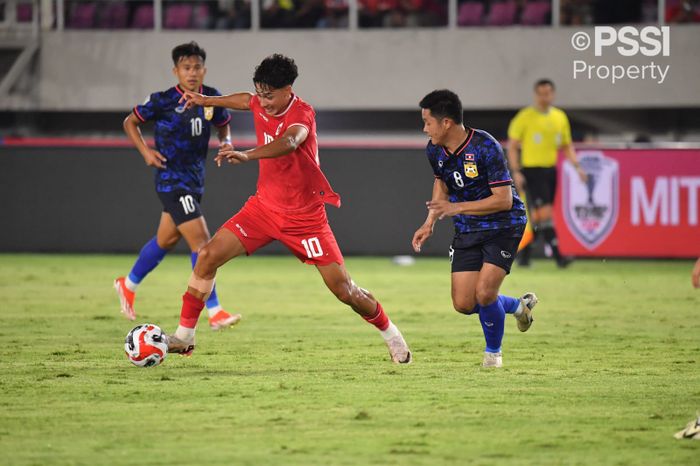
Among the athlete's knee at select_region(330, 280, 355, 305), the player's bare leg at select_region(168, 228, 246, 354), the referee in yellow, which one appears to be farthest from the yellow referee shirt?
the player's bare leg at select_region(168, 228, 246, 354)

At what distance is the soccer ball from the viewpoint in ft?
26.9

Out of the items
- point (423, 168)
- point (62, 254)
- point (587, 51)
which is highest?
point (587, 51)

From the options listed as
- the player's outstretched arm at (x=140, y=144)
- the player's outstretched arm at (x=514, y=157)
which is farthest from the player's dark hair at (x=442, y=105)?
the player's outstretched arm at (x=514, y=157)

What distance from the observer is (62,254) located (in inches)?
750

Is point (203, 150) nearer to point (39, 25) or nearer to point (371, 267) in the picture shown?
point (371, 267)

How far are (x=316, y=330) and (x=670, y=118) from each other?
13042mm

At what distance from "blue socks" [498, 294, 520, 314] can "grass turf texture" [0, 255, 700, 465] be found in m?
0.40

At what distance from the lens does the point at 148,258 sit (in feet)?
36.9

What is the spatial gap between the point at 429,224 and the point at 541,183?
8.72 metres

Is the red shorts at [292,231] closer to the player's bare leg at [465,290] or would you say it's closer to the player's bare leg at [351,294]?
the player's bare leg at [351,294]

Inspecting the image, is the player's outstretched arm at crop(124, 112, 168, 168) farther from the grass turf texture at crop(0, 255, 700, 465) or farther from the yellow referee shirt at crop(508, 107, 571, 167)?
the yellow referee shirt at crop(508, 107, 571, 167)

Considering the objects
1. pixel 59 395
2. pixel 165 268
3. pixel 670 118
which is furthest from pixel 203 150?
pixel 670 118

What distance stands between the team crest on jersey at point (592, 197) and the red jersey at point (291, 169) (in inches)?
379

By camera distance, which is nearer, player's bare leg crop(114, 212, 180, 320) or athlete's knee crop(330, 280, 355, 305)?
athlete's knee crop(330, 280, 355, 305)
